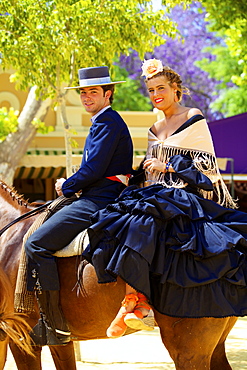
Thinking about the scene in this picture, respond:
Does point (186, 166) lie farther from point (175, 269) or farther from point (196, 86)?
point (196, 86)

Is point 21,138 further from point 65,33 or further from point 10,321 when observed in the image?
point 10,321

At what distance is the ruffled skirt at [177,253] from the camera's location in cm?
366

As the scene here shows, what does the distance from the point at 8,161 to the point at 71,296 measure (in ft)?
31.2

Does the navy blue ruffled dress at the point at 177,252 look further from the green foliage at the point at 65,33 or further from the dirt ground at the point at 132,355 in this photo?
the green foliage at the point at 65,33

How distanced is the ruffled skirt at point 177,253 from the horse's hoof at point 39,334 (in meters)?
0.76

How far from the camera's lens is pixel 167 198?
12.5ft

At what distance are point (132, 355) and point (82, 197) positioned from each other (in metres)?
3.57

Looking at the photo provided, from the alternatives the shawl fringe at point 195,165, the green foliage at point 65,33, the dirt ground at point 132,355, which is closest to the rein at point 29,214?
the shawl fringe at point 195,165

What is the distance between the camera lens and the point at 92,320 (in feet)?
13.7

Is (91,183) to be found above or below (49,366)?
above

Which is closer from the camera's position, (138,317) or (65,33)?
(138,317)

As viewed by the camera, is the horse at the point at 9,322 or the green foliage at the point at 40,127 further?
the green foliage at the point at 40,127

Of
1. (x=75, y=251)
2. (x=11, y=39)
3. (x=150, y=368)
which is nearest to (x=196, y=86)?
(x=11, y=39)

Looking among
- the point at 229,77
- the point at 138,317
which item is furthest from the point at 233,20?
the point at 229,77
